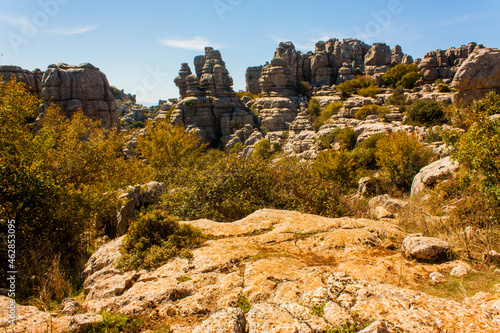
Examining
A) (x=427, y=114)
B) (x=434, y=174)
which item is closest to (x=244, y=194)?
(x=434, y=174)

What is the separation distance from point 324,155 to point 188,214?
16480 mm

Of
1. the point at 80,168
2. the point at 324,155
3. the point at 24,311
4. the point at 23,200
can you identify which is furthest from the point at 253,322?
the point at 324,155

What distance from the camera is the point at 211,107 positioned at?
190 feet

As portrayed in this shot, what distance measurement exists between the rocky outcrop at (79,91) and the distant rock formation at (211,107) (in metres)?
13.6

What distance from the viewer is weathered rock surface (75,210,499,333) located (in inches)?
108

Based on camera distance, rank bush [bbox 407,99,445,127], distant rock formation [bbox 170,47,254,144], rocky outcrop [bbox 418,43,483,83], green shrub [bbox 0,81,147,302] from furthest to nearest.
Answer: distant rock formation [bbox 170,47,254,144] < rocky outcrop [bbox 418,43,483,83] < bush [bbox 407,99,445,127] < green shrub [bbox 0,81,147,302]

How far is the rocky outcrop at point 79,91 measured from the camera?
1617 inches

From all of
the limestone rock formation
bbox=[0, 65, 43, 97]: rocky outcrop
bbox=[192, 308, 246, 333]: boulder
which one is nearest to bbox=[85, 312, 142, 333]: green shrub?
bbox=[192, 308, 246, 333]: boulder

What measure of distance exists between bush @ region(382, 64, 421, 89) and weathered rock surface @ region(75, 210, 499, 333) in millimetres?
52501

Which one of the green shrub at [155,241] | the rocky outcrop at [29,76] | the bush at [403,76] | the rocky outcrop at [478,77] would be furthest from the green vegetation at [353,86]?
the green shrub at [155,241]

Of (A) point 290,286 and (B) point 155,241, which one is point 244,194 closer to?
(B) point 155,241

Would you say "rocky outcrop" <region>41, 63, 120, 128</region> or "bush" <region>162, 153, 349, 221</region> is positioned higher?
"rocky outcrop" <region>41, 63, 120, 128</region>

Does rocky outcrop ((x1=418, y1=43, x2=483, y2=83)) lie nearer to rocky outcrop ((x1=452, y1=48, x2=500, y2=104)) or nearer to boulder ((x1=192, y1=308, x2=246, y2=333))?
rocky outcrop ((x1=452, y1=48, x2=500, y2=104))

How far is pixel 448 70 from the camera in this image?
53031 mm
